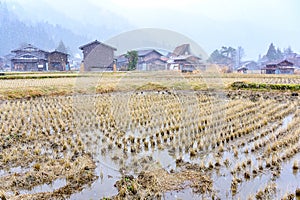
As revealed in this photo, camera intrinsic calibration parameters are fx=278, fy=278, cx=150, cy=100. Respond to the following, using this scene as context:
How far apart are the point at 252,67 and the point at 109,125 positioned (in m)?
68.0

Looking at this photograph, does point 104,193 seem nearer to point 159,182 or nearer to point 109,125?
point 159,182

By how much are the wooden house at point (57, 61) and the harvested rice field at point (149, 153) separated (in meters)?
29.0

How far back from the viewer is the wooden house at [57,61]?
38375mm

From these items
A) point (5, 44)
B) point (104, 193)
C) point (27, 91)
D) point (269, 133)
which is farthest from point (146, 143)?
point (5, 44)

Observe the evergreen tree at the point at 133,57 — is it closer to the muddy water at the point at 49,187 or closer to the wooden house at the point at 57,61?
the muddy water at the point at 49,187

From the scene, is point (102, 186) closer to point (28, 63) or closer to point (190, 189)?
point (190, 189)

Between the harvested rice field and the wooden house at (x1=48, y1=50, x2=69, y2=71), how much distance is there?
1143 inches

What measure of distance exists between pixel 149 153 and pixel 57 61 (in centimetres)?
3553

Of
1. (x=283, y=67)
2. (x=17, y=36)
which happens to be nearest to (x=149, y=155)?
(x=283, y=67)

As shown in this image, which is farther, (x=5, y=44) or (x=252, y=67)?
(x=5, y=44)

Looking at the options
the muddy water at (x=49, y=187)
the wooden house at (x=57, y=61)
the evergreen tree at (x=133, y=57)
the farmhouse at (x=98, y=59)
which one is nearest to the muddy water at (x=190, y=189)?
the muddy water at (x=49, y=187)

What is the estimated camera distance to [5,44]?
98312mm

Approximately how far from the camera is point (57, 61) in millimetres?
38656

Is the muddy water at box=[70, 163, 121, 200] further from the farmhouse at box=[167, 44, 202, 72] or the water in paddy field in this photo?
the farmhouse at box=[167, 44, 202, 72]
